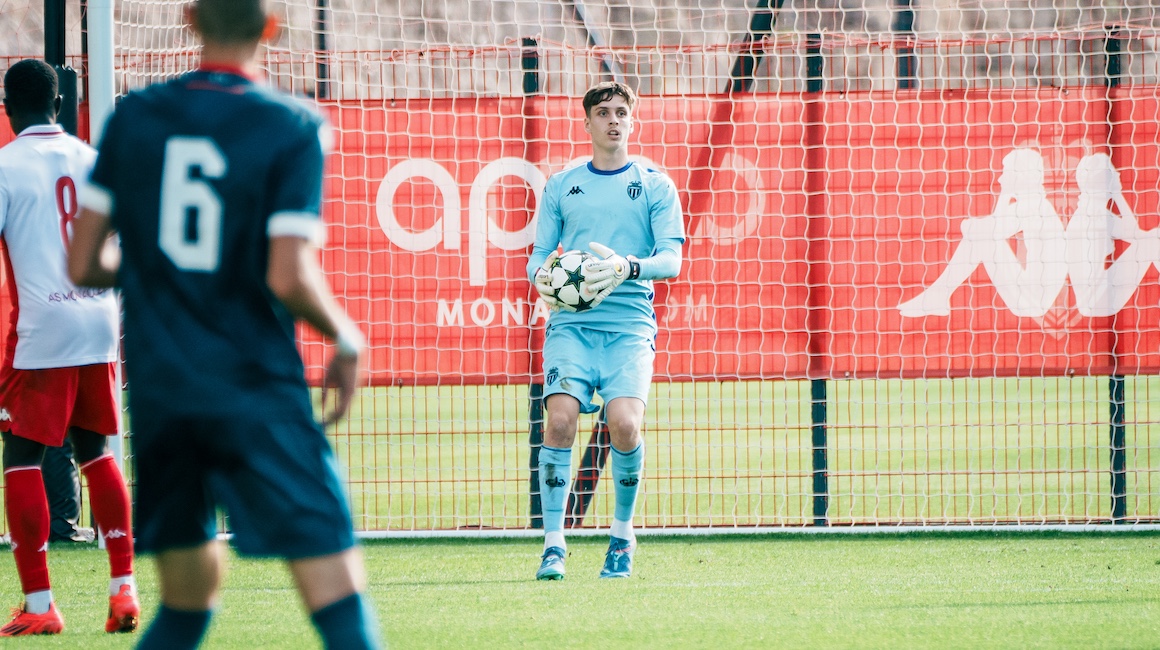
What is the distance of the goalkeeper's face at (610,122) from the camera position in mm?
5387

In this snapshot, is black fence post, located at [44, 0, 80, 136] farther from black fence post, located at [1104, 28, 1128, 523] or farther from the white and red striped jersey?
black fence post, located at [1104, 28, 1128, 523]

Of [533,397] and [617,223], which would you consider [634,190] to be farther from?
[533,397]

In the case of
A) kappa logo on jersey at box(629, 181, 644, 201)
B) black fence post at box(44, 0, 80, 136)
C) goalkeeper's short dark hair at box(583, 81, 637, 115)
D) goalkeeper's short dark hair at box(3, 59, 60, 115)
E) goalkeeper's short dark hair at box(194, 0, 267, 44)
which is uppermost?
black fence post at box(44, 0, 80, 136)

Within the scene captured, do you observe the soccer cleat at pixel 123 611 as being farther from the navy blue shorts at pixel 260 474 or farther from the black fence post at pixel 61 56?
the black fence post at pixel 61 56

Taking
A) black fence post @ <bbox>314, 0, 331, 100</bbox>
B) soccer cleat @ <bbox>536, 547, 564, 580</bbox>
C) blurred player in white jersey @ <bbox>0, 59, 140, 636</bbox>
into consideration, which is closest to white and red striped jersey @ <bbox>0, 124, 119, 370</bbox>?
blurred player in white jersey @ <bbox>0, 59, 140, 636</bbox>

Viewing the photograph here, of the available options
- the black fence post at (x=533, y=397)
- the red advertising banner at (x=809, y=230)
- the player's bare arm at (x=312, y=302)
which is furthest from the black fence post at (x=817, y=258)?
the player's bare arm at (x=312, y=302)

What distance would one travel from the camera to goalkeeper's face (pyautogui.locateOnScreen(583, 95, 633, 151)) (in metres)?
5.39

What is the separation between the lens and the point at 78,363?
421cm

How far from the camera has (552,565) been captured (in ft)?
17.4

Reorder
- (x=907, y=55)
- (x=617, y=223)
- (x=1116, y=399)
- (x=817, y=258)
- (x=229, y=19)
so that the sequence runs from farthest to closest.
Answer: (x=817, y=258), (x=1116, y=399), (x=907, y=55), (x=617, y=223), (x=229, y=19)

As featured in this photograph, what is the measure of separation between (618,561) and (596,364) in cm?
81

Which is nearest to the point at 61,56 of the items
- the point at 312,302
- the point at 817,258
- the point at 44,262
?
the point at 44,262

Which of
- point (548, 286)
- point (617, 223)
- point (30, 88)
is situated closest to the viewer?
point (30, 88)

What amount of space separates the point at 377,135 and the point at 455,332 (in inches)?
43.3
